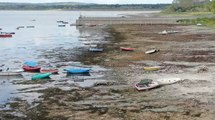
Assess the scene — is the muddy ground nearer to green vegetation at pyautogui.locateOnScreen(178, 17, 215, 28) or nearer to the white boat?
the white boat

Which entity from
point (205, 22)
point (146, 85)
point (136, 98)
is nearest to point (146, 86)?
point (146, 85)

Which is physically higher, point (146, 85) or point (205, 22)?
point (146, 85)

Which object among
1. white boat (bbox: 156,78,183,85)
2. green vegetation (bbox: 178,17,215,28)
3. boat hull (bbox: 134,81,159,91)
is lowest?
green vegetation (bbox: 178,17,215,28)

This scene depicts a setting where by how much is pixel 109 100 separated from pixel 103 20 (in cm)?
10699

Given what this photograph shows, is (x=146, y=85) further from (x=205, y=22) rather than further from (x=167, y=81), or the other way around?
(x=205, y=22)

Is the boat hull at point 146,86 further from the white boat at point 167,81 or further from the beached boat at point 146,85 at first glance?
the white boat at point 167,81

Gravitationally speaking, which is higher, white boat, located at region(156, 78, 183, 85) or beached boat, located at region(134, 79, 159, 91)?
beached boat, located at region(134, 79, 159, 91)

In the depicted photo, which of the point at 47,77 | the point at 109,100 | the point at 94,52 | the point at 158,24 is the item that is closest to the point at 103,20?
the point at 158,24

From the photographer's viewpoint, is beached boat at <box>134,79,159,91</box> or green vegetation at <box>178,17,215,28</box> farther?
green vegetation at <box>178,17,215,28</box>

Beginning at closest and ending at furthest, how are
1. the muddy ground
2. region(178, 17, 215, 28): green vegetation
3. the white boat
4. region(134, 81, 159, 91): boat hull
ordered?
1. the muddy ground
2. region(134, 81, 159, 91): boat hull
3. the white boat
4. region(178, 17, 215, 28): green vegetation

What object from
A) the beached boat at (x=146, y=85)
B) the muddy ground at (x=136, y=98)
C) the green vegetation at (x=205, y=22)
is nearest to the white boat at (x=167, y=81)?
the muddy ground at (x=136, y=98)

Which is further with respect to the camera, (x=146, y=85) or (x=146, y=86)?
(x=146, y=85)

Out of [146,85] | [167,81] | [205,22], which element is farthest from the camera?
[205,22]

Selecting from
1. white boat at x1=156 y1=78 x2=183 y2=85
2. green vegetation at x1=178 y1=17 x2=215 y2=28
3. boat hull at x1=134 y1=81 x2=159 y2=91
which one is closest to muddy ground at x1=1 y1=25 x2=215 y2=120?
boat hull at x1=134 y1=81 x2=159 y2=91
